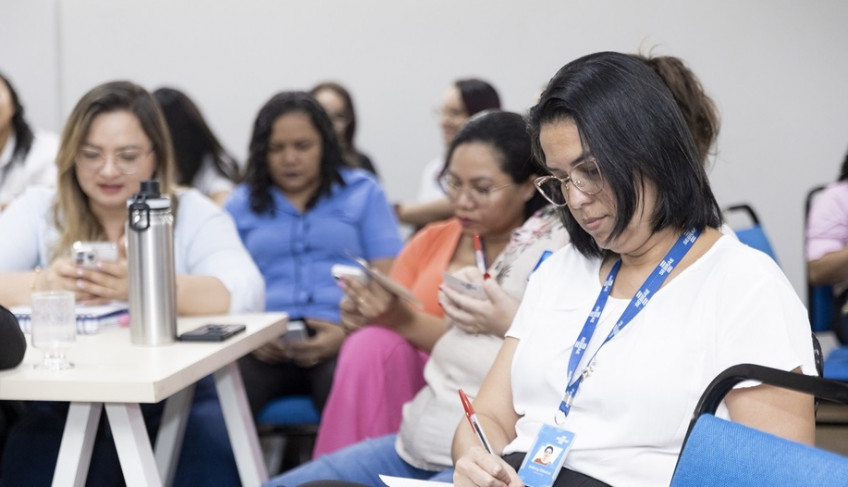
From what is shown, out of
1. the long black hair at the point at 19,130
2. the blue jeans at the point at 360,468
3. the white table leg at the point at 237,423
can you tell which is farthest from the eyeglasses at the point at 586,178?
the long black hair at the point at 19,130

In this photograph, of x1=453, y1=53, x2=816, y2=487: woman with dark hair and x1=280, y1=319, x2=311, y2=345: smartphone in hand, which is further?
x1=280, y1=319, x2=311, y2=345: smartphone in hand

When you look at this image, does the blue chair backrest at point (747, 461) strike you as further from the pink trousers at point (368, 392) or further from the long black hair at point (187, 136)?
the long black hair at point (187, 136)

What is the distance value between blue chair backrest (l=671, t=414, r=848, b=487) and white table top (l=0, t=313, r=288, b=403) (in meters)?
0.91

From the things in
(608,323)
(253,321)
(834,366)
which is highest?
(608,323)

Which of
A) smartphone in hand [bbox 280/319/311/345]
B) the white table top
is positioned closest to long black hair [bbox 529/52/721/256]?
the white table top

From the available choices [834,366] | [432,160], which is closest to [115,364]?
[834,366]

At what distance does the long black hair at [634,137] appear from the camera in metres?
1.34

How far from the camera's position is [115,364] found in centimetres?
175

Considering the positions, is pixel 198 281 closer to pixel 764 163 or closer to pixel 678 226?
pixel 678 226

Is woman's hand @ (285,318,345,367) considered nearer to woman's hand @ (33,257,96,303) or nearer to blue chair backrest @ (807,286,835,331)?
woman's hand @ (33,257,96,303)

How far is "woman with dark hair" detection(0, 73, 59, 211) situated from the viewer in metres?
3.66

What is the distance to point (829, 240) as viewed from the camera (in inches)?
110

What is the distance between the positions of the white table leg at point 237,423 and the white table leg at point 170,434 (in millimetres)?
88

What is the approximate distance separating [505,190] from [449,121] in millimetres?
2051
